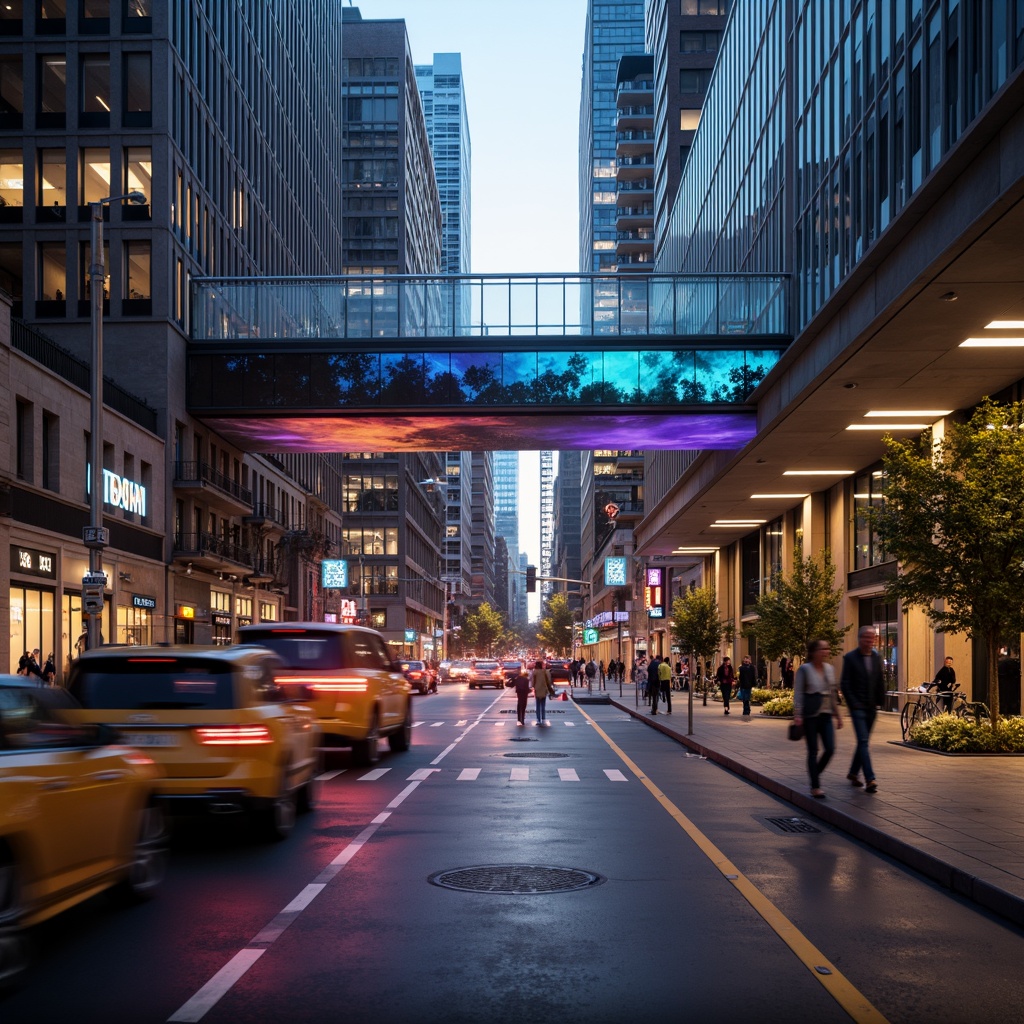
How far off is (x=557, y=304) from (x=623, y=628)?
75.7m

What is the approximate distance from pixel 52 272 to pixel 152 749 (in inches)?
1624

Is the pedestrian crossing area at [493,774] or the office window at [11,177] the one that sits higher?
the office window at [11,177]

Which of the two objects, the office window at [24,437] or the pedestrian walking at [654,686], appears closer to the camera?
the office window at [24,437]

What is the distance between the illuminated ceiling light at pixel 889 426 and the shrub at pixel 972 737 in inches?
514

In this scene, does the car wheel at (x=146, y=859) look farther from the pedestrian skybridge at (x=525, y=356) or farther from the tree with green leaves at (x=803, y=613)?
the pedestrian skybridge at (x=525, y=356)

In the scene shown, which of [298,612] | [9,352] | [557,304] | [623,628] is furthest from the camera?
[623,628]

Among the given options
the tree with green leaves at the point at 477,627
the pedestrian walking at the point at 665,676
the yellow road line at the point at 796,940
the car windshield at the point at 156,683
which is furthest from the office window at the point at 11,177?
the tree with green leaves at the point at 477,627

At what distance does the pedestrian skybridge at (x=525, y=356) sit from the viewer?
42156mm

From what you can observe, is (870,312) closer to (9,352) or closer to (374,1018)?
(374,1018)

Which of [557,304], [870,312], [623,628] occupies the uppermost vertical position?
[557,304]

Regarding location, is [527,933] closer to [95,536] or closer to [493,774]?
[493,774]

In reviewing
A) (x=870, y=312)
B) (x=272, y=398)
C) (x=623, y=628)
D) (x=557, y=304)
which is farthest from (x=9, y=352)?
(x=623, y=628)

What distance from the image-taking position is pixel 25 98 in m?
47.6

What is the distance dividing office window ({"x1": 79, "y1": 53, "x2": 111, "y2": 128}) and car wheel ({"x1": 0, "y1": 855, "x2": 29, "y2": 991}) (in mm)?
46561
